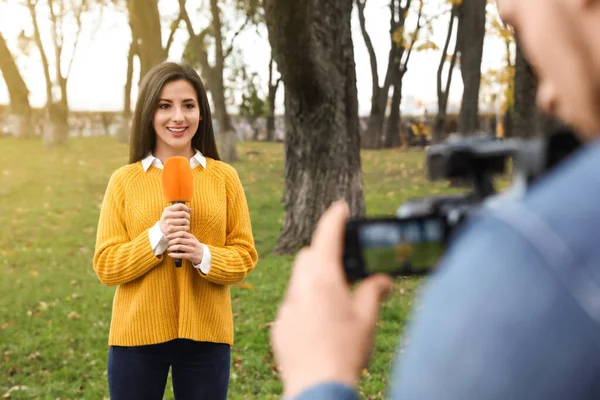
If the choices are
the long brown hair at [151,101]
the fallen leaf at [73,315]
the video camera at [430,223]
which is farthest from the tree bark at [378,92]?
the video camera at [430,223]

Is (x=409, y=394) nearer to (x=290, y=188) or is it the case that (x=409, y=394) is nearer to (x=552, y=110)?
(x=552, y=110)

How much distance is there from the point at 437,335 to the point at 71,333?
6.69 meters

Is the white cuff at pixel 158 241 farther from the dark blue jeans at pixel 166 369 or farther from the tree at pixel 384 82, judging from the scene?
the tree at pixel 384 82

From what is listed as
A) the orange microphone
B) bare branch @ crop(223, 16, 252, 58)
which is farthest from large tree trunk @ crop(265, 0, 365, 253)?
bare branch @ crop(223, 16, 252, 58)

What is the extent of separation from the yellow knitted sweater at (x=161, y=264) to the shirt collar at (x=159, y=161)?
0.02 metres

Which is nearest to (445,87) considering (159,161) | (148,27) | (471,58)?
(471,58)

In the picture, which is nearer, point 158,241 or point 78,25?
point 158,241

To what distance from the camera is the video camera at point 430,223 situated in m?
0.83

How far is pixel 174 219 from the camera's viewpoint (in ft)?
9.07

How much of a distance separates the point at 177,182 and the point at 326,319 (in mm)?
2083

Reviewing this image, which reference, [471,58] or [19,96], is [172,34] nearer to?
→ [19,96]

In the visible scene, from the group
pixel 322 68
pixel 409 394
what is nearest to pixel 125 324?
pixel 409 394

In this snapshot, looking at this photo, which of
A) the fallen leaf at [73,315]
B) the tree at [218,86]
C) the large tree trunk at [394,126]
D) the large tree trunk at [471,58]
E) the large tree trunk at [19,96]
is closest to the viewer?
the fallen leaf at [73,315]

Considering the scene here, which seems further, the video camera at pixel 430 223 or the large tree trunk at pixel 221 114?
the large tree trunk at pixel 221 114
